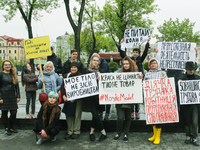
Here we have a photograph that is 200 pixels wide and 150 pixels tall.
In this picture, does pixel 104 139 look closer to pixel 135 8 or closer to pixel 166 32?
pixel 135 8

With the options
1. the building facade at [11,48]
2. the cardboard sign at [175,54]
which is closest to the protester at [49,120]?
the cardboard sign at [175,54]

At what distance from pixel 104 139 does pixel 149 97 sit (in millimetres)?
1464

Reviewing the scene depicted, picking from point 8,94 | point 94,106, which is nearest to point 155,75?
point 94,106

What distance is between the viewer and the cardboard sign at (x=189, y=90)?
4430 mm

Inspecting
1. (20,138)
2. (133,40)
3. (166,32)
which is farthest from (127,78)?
(166,32)

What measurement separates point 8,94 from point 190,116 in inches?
175

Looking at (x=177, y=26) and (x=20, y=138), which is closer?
(x=20, y=138)

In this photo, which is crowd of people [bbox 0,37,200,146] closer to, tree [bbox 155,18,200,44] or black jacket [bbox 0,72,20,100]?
black jacket [bbox 0,72,20,100]

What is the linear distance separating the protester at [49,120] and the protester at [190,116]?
2903mm

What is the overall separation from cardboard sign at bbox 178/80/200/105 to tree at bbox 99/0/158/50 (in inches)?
876

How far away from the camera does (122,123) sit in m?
4.53

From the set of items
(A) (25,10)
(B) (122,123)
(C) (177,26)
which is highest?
(C) (177,26)

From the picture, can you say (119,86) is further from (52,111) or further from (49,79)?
(49,79)

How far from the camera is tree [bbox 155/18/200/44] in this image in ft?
113
